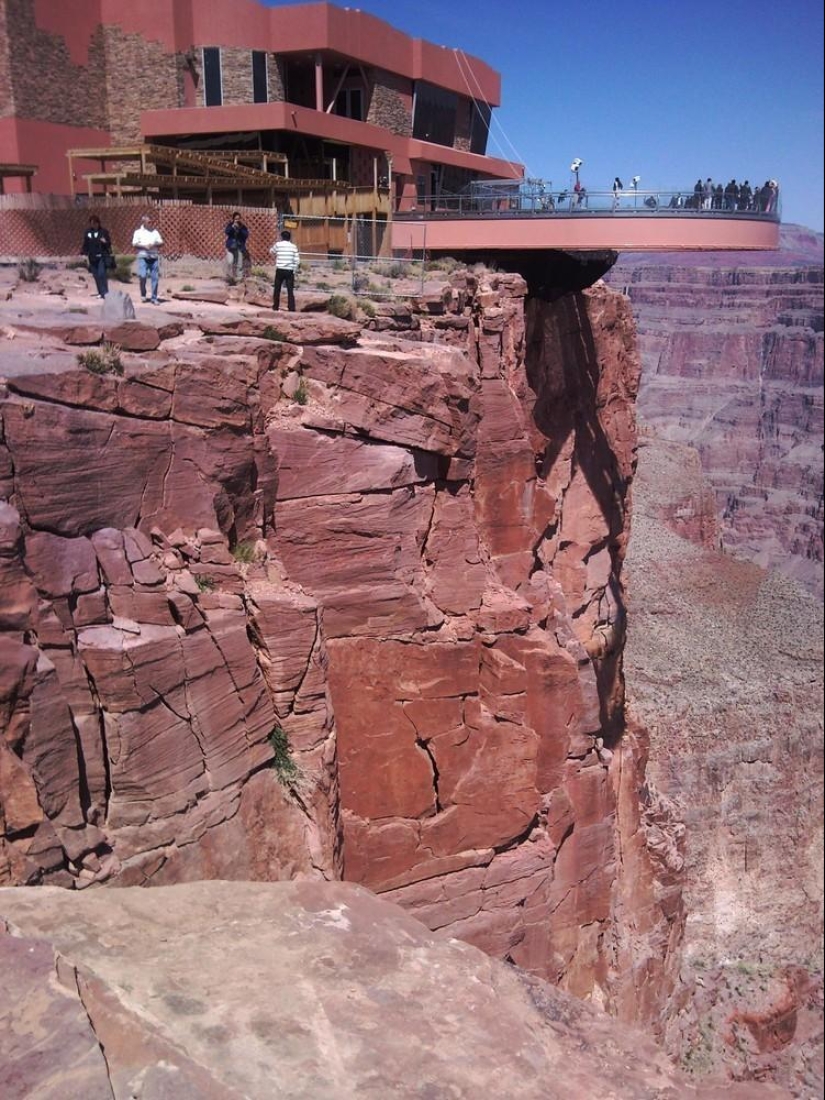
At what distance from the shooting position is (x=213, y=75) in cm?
3012

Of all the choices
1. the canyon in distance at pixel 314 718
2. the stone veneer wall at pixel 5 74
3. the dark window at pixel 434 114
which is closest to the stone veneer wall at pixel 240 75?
the dark window at pixel 434 114

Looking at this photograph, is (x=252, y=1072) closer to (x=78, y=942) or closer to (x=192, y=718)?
(x=78, y=942)

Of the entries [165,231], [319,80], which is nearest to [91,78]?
[319,80]

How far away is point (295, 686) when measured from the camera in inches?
485

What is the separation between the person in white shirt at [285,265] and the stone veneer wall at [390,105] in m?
18.7

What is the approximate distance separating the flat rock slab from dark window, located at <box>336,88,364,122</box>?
28372 mm

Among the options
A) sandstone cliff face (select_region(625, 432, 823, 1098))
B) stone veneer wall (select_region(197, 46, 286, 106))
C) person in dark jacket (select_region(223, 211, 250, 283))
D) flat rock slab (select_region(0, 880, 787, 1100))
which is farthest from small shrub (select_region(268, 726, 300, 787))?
stone veneer wall (select_region(197, 46, 286, 106))

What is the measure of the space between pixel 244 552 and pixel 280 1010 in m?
6.08

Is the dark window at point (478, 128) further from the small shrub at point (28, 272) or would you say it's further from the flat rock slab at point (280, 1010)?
the flat rock slab at point (280, 1010)

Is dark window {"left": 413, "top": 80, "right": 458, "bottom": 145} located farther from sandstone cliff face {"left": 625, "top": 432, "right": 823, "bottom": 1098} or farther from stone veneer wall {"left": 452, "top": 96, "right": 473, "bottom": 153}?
sandstone cliff face {"left": 625, "top": 432, "right": 823, "bottom": 1098}

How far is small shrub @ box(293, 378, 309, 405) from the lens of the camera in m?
13.1

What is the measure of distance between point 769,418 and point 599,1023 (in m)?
129

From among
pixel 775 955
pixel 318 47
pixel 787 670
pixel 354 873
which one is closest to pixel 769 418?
pixel 787 670

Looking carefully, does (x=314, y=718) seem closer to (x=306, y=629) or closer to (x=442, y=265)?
(x=306, y=629)
